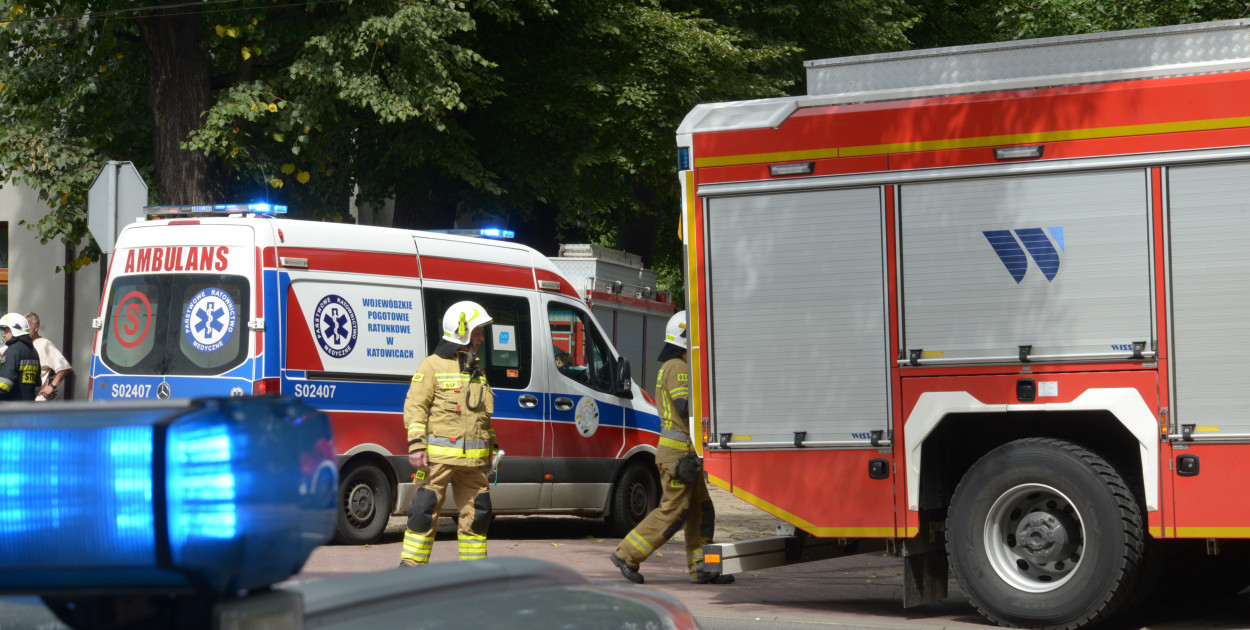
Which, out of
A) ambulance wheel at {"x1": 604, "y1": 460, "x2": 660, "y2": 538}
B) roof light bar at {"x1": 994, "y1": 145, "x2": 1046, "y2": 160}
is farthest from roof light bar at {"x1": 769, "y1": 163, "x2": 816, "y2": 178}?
ambulance wheel at {"x1": 604, "y1": 460, "x2": 660, "y2": 538}

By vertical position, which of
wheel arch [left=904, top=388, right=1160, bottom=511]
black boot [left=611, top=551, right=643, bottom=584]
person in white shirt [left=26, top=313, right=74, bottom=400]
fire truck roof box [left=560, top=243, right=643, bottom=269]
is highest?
fire truck roof box [left=560, top=243, right=643, bottom=269]

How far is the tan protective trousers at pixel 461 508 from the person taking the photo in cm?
885

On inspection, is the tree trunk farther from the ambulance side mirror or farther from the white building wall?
the white building wall

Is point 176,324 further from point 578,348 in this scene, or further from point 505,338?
point 578,348

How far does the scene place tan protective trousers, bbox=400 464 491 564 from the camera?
885 cm

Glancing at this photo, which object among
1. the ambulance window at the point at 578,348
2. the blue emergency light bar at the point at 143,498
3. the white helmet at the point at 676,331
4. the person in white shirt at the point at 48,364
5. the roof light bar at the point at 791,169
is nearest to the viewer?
the blue emergency light bar at the point at 143,498

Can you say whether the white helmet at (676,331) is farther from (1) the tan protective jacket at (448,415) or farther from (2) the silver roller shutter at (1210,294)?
(2) the silver roller shutter at (1210,294)

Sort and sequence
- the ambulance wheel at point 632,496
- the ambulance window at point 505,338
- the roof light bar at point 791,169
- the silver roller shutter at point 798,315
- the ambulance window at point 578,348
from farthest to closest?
the ambulance wheel at point 632,496 < the ambulance window at point 578,348 < the ambulance window at point 505,338 < the roof light bar at point 791,169 < the silver roller shutter at point 798,315

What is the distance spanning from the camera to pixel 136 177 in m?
11.7

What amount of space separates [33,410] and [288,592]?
1.03ft

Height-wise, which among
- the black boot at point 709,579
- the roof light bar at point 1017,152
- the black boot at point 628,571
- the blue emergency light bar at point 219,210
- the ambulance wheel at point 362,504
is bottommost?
the black boot at point 709,579

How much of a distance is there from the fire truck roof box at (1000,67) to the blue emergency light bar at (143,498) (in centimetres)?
669

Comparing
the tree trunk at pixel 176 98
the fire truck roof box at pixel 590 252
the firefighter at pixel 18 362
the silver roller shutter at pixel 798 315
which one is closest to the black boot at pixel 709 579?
the silver roller shutter at pixel 798 315

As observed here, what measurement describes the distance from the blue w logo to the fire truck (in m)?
0.01
